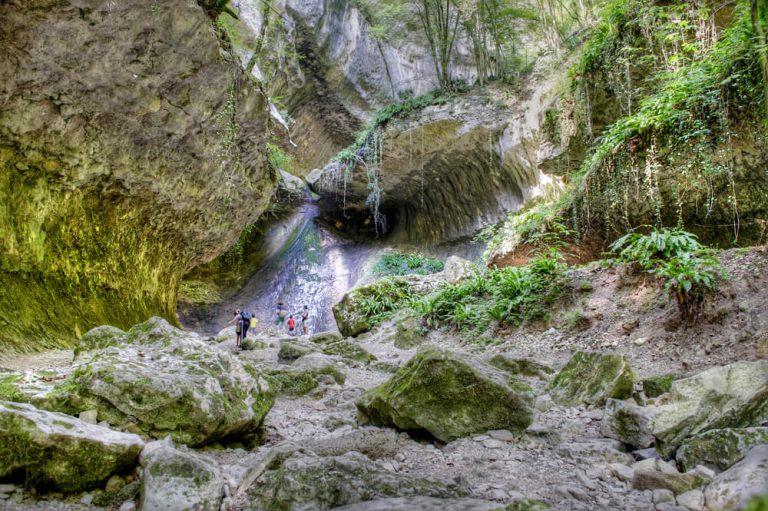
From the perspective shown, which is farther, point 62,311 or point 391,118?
point 391,118

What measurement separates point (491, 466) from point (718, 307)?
3298 millimetres

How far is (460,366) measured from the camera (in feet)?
8.49

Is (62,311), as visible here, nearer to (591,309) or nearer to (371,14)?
(591,309)

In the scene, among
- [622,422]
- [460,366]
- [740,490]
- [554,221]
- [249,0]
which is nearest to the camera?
[740,490]

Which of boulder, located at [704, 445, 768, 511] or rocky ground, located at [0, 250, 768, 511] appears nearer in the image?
boulder, located at [704, 445, 768, 511]

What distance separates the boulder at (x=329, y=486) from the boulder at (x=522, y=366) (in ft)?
8.67

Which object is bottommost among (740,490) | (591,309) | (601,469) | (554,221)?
(591,309)

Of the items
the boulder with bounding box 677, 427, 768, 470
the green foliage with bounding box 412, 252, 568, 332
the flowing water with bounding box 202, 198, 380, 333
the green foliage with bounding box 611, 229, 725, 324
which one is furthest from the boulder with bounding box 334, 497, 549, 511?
the flowing water with bounding box 202, 198, 380, 333

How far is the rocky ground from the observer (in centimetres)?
158

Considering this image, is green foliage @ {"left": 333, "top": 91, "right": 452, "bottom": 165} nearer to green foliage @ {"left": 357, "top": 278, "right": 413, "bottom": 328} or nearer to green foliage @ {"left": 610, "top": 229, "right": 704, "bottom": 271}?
green foliage @ {"left": 357, "top": 278, "right": 413, "bottom": 328}

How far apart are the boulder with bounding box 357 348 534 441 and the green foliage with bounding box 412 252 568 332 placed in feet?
12.7

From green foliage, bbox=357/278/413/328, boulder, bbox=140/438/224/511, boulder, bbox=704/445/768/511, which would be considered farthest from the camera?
green foliage, bbox=357/278/413/328

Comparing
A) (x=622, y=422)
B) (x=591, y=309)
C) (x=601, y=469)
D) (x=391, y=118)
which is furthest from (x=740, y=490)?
(x=391, y=118)

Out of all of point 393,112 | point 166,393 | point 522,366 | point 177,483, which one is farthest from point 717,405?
point 393,112
